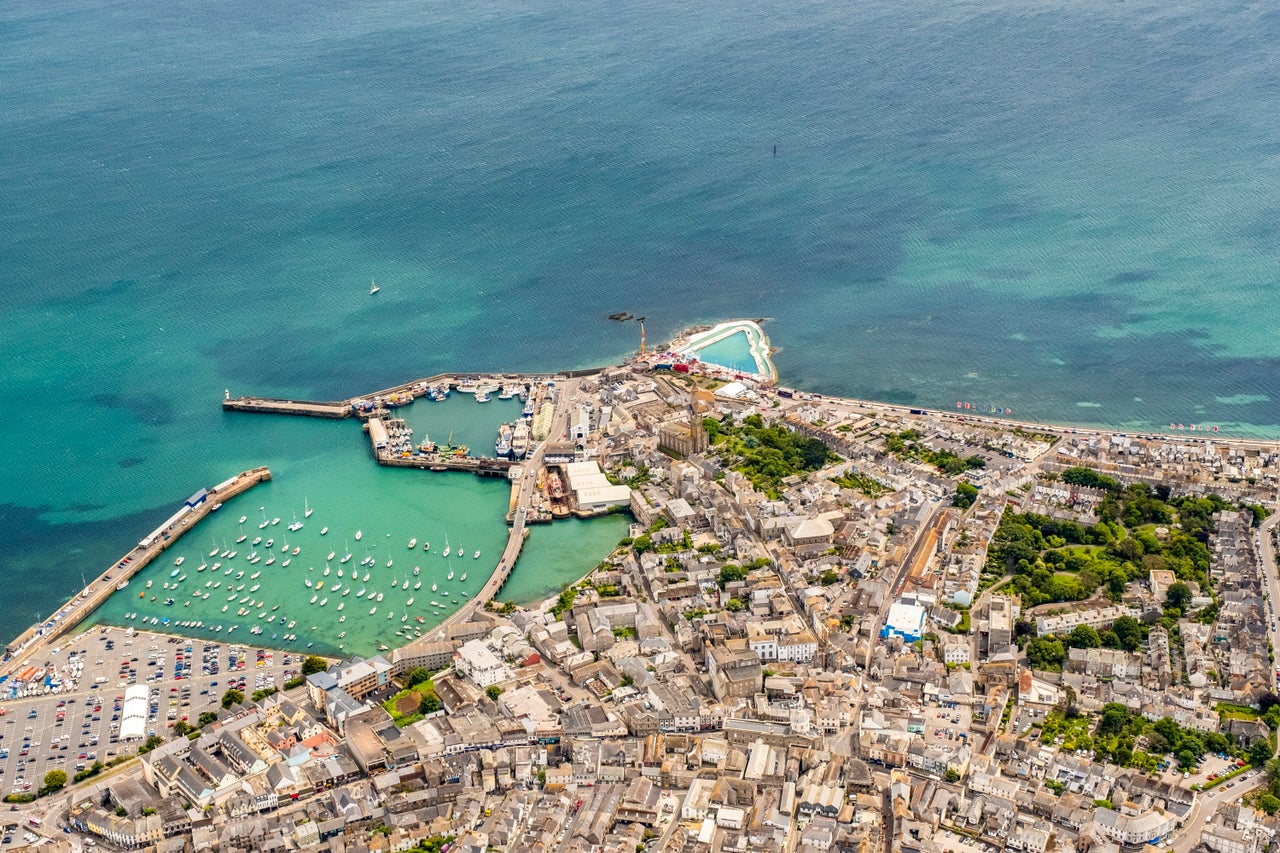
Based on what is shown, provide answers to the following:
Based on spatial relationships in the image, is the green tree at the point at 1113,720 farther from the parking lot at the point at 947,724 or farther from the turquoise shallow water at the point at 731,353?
the turquoise shallow water at the point at 731,353

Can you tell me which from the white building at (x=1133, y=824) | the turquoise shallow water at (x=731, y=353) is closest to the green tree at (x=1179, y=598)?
the white building at (x=1133, y=824)

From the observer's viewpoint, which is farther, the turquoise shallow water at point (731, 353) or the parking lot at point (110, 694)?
the turquoise shallow water at point (731, 353)

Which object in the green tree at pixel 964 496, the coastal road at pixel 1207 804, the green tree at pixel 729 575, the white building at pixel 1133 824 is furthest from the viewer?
the green tree at pixel 964 496

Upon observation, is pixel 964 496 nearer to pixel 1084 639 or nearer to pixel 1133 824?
pixel 1084 639

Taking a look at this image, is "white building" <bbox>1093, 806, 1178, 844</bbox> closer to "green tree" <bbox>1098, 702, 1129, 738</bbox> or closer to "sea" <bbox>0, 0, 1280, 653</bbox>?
"green tree" <bbox>1098, 702, 1129, 738</bbox>

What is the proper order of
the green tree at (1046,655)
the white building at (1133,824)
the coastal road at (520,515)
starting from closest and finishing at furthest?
the white building at (1133,824), the green tree at (1046,655), the coastal road at (520,515)

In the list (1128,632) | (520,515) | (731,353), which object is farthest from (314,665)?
(731,353)
